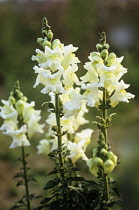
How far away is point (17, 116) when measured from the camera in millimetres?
2484

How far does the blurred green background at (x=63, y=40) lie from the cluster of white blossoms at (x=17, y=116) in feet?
3.43

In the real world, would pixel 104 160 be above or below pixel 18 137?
below

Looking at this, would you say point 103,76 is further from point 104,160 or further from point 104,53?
point 104,160

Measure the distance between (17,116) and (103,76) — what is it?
2.66 ft

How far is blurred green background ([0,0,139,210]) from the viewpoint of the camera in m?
5.17

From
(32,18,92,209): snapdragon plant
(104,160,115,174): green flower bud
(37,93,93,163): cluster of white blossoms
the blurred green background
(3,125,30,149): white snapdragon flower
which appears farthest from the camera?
the blurred green background

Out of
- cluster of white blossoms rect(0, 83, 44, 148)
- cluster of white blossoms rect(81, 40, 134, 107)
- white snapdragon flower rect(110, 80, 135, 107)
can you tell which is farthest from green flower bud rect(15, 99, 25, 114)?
white snapdragon flower rect(110, 80, 135, 107)

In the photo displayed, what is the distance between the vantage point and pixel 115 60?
1992mm

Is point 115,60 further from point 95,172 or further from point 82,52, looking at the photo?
point 82,52

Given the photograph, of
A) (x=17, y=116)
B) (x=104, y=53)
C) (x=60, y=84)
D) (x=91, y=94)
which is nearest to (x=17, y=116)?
(x=17, y=116)

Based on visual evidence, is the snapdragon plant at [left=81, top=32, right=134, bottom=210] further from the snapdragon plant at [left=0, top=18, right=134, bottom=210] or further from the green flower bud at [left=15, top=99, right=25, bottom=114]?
the green flower bud at [left=15, top=99, right=25, bottom=114]

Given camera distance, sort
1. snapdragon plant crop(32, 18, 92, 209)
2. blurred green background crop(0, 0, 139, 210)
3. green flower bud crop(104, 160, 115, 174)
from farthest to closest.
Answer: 1. blurred green background crop(0, 0, 139, 210)
2. snapdragon plant crop(32, 18, 92, 209)
3. green flower bud crop(104, 160, 115, 174)

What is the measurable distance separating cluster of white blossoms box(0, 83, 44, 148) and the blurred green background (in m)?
1.05

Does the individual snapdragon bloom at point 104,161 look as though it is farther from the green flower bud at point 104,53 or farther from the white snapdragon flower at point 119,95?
the green flower bud at point 104,53
